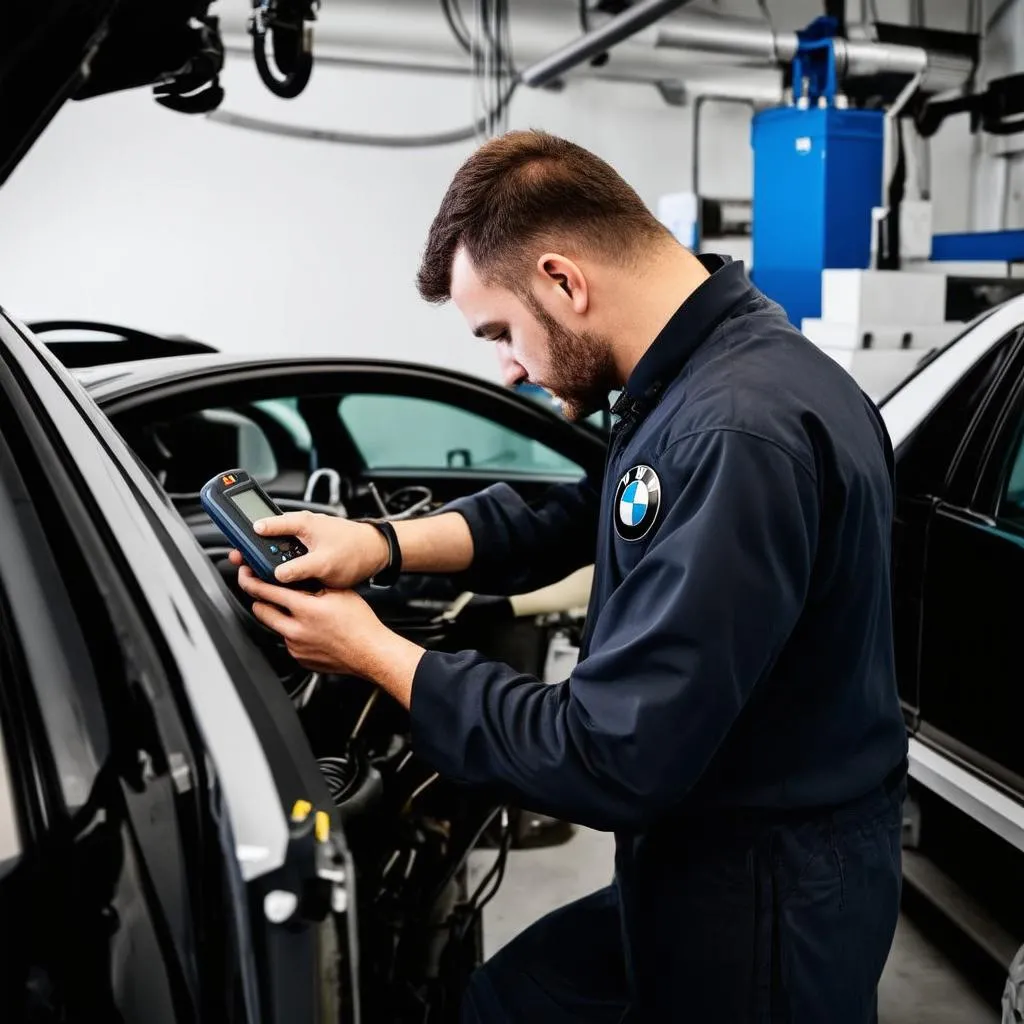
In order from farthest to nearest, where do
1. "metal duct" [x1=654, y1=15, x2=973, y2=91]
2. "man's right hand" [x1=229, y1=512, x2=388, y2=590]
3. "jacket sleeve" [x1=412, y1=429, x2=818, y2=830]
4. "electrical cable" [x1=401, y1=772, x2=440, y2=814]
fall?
1. "metal duct" [x1=654, y1=15, x2=973, y2=91]
2. "electrical cable" [x1=401, y1=772, x2=440, y2=814]
3. "man's right hand" [x1=229, y1=512, x2=388, y2=590]
4. "jacket sleeve" [x1=412, y1=429, x2=818, y2=830]

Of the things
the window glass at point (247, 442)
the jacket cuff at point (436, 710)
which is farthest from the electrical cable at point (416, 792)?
the window glass at point (247, 442)

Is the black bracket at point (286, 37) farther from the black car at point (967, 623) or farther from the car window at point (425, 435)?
the car window at point (425, 435)

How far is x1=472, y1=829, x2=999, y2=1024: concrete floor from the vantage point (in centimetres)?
201

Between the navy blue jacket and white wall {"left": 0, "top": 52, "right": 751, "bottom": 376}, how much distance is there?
4.81 meters

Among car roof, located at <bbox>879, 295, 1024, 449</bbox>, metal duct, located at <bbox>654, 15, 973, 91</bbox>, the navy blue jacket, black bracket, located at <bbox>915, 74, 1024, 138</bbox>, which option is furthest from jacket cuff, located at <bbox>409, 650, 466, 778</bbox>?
black bracket, located at <bbox>915, 74, 1024, 138</bbox>

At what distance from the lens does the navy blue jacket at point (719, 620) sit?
911 mm

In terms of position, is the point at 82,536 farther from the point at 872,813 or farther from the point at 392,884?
the point at 392,884

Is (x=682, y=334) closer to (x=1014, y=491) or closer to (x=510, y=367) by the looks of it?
(x=510, y=367)

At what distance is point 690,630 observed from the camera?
0.90 meters

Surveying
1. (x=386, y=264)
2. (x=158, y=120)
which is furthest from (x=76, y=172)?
(x=386, y=264)

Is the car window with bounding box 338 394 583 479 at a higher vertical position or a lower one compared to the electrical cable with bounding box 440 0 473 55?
lower

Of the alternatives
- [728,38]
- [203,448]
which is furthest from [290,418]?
[728,38]

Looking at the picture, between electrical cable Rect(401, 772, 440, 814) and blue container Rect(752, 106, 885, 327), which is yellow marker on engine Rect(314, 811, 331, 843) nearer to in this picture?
electrical cable Rect(401, 772, 440, 814)

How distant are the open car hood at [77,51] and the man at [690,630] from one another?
15.4 inches
